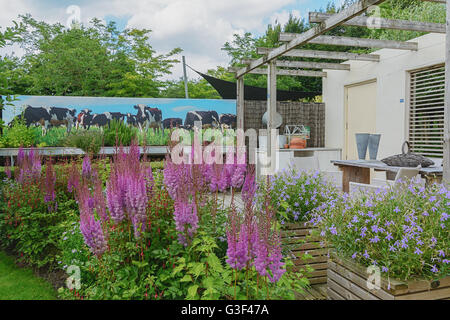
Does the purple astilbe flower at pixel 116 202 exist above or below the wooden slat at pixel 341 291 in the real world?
→ above

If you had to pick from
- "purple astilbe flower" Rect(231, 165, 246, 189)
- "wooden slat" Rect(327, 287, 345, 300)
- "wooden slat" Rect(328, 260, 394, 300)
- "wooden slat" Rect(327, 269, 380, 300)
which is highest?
"purple astilbe flower" Rect(231, 165, 246, 189)

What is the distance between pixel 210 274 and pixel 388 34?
1532 centimetres

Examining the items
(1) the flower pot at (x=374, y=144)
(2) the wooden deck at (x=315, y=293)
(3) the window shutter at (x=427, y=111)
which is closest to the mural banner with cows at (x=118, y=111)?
(3) the window shutter at (x=427, y=111)

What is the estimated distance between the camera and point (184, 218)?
1.57 metres

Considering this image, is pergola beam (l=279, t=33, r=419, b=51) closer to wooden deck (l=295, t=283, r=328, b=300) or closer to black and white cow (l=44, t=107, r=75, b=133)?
wooden deck (l=295, t=283, r=328, b=300)

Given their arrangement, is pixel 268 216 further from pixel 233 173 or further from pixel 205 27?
pixel 205 27

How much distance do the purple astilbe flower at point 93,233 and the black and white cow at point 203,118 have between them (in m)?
8.96

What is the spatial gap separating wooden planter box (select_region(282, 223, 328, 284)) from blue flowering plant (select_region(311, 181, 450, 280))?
492mm

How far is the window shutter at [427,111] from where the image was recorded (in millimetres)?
5715

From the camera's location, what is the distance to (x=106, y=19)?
15930mm

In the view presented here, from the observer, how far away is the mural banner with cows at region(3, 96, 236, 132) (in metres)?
9.40

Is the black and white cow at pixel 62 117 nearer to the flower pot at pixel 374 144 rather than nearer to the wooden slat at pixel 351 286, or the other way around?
the flower pot at pixel 374 144

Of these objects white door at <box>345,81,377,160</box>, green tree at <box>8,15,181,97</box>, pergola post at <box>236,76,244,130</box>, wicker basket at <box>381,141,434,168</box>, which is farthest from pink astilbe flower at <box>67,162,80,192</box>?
green tree at <box>8,15,181,97</box>
